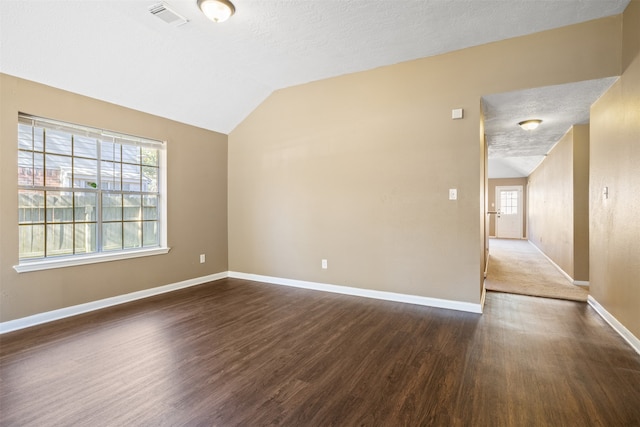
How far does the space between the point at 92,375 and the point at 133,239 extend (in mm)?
2354

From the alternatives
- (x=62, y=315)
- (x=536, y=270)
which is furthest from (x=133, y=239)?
(x=536, y=270)

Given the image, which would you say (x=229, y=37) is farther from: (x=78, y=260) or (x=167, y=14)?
(x=78, y=260)

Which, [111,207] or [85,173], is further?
[111,207]

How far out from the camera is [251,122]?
5.08 meters

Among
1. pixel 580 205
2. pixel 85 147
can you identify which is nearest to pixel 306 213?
pixel 85 147

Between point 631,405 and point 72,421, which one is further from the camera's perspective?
point 631,405

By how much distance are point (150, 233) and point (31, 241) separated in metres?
1.32

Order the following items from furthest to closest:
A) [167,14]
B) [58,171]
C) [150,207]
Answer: [150,207], [58,171], [167,14]

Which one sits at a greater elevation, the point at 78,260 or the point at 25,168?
the point at 25,168

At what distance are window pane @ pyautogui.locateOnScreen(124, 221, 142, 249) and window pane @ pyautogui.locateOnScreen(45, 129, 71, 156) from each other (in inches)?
43.2

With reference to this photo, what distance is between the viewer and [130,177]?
414 cm

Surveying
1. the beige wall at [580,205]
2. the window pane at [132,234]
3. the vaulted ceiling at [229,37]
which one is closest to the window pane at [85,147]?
the vaulted ceiling at [229,37]

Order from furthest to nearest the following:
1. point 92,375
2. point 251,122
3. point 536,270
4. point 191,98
Answer: point 536,270 < point 251,122 < point 191,98 < point 92,375

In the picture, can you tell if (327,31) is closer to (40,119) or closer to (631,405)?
(40,119)
